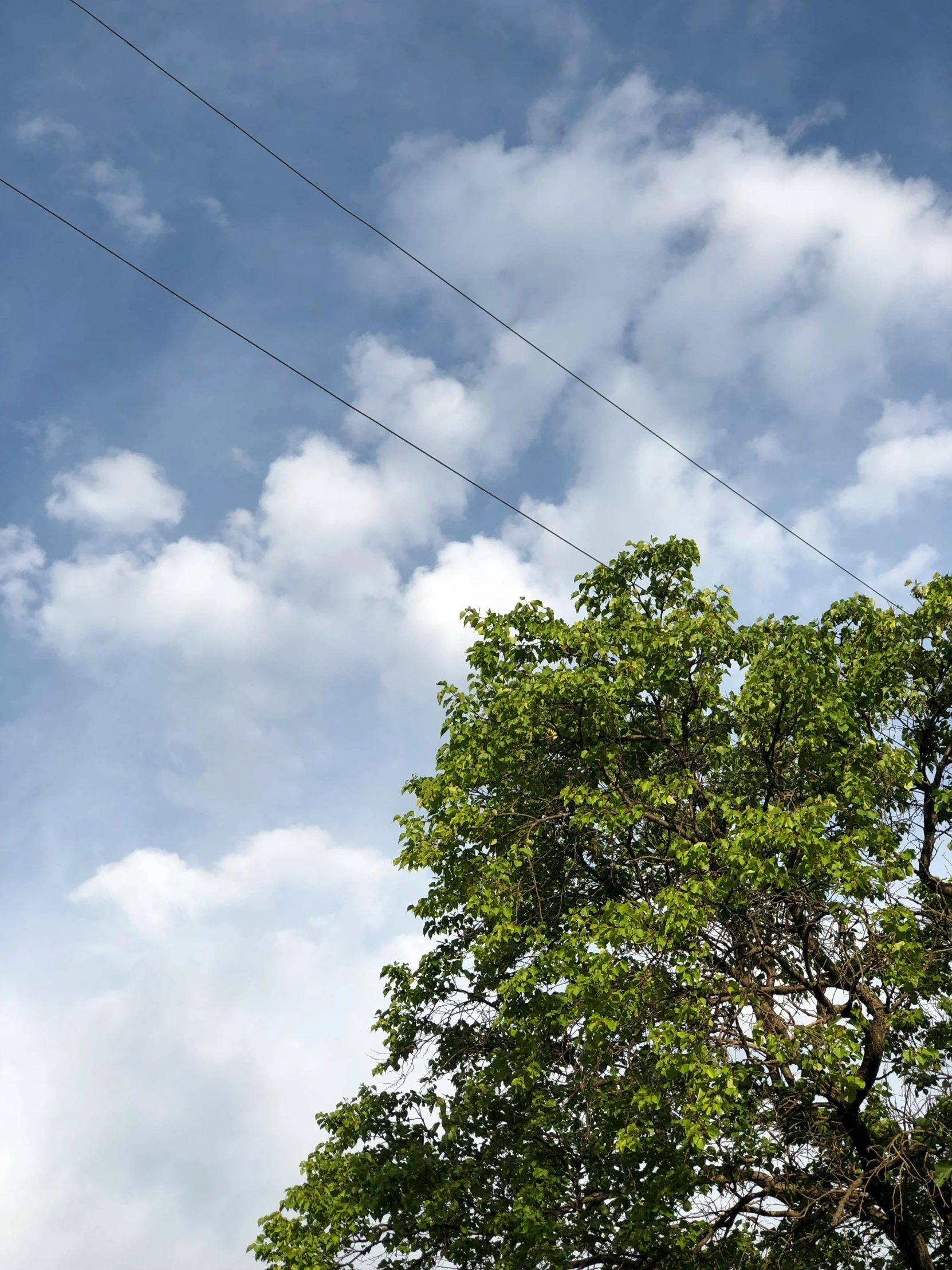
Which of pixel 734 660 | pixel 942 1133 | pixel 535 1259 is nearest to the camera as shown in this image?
pixel 942 1133

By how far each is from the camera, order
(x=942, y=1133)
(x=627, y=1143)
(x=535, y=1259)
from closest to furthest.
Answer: (x=627, y=1143), (x=942, y=1133), (x=535, y=1259)

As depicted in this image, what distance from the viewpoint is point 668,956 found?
10.8 meters

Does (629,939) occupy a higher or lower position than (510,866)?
lower

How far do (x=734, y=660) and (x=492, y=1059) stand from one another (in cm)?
561

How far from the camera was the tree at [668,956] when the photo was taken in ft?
34.3

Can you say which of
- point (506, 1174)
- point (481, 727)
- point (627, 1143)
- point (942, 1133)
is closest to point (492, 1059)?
point (506, 1174)

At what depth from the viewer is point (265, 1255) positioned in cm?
1285

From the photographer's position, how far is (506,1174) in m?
12.7

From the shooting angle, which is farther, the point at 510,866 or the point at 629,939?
the point at 510,866

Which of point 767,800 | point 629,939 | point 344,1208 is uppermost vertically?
point 767,800

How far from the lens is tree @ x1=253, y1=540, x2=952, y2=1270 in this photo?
10461mm

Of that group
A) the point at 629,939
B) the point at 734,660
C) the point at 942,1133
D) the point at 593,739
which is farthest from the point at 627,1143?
the point at 734,660

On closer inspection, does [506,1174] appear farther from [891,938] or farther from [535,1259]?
[891,938]

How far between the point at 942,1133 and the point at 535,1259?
4577 millimetres
